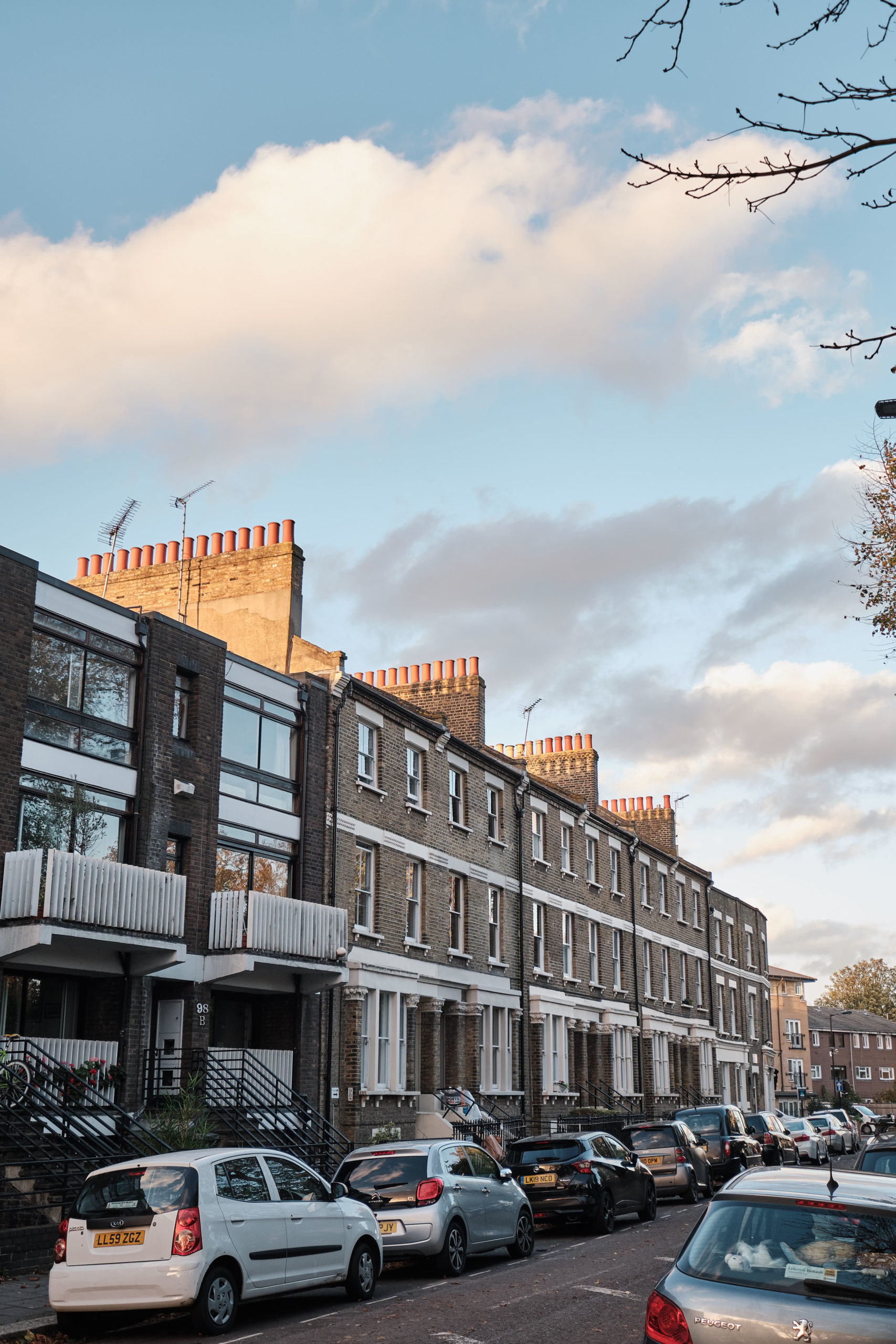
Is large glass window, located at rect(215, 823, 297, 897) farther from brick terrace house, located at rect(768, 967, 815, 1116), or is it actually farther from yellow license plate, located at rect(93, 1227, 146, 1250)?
brick terrace house, located at rect(768, 967, 815, 1116)

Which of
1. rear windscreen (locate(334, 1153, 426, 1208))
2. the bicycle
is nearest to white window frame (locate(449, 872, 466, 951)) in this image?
the bicycle

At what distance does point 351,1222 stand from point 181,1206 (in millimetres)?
2813

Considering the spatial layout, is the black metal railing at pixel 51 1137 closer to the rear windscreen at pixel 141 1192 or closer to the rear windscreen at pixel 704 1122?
the rear windscreen at pixel 141 1192

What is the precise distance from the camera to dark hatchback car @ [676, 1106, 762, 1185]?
28.0 meters

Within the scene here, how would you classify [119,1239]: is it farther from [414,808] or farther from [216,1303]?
[414,808]

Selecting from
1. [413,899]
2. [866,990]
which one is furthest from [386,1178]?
[866,990]

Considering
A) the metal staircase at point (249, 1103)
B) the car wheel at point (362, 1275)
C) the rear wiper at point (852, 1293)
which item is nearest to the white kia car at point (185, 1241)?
the car wheel at point (362, 1275)

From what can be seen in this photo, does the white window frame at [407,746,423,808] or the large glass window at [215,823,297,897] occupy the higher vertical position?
the white window frame at [407,746,423,808]

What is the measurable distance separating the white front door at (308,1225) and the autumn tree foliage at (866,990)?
122416mm

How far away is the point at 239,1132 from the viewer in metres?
21.4

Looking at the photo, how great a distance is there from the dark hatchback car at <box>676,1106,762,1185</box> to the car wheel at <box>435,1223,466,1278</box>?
1344 centimetres

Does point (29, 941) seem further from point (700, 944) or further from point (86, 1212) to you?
point (700, 944)

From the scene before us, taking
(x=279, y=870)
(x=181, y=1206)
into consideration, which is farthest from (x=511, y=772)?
(x=181, y=1206)

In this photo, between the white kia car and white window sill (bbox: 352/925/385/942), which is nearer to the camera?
the white kia car
